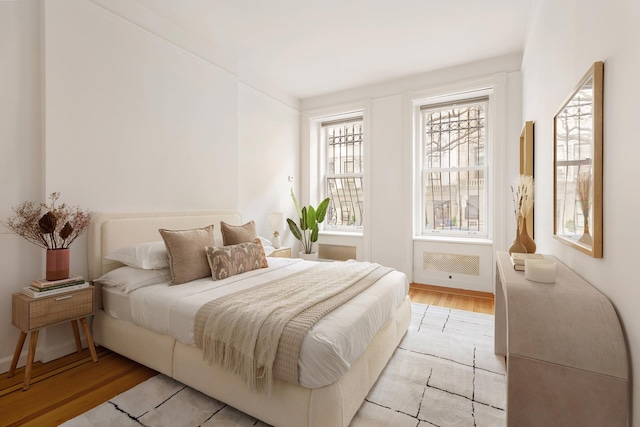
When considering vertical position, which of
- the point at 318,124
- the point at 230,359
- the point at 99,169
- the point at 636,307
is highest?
the point at 318,124

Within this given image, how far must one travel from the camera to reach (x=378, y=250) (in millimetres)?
4586

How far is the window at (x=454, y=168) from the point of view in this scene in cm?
416

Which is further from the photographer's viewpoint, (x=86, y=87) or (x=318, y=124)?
(x=318, y=124)

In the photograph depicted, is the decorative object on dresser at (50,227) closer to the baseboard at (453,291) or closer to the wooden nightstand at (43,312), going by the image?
the wooden nightstand at (43,312)

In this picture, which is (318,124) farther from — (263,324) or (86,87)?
(263,324)

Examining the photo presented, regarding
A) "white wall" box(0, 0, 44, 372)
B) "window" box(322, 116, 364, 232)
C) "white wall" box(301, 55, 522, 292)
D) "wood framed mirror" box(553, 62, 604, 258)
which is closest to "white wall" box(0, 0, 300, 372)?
"white wall" box(0, 0, 44, 372)

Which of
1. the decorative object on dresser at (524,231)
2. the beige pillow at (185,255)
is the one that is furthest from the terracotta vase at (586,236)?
the beige pillow at (185,255)

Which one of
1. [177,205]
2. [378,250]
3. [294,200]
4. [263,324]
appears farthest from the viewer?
[294,200]

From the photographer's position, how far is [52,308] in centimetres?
199

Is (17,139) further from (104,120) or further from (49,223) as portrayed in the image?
(49,223)

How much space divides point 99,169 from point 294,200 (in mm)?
2778

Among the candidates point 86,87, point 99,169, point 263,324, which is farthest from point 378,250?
point 86,87

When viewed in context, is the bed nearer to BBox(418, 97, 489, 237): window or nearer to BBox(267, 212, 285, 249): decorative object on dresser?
BBox(267, 212, 285, 249): decorative object on dresser

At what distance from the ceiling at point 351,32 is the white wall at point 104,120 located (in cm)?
35
